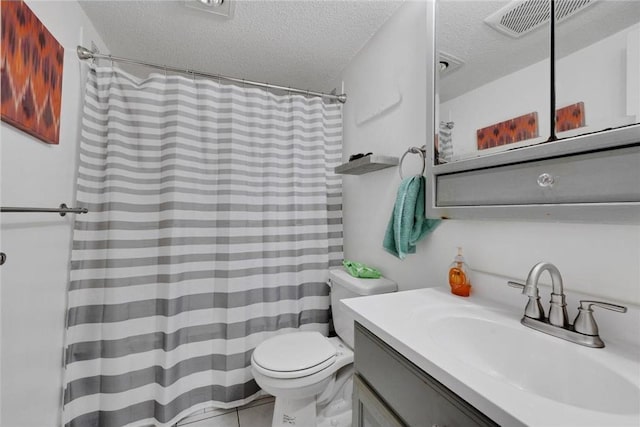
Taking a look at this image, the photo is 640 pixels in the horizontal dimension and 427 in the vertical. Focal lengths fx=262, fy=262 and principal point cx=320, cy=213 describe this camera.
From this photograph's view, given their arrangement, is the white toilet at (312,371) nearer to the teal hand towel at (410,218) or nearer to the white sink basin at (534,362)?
the teal hand towel at (410,218)

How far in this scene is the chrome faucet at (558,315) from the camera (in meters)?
0.61

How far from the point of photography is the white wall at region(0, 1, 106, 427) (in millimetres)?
876

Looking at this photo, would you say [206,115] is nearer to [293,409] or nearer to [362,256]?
[362,256]

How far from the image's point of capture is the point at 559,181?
652mm

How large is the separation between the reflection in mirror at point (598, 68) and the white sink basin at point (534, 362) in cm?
52

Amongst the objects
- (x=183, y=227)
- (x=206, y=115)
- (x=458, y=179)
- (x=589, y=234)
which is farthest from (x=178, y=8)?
(x=589, y=234)

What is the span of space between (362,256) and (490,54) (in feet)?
3.87

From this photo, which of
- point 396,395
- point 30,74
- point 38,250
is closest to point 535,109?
point 396,395

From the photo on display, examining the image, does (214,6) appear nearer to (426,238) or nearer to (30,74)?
(30,74)

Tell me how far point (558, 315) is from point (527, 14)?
0.85 metres

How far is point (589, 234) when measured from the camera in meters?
0.69

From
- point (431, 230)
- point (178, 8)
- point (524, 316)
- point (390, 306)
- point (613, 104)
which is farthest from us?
point (178, 8)

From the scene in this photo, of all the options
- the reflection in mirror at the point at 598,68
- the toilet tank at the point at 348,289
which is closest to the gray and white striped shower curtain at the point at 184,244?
the toilet tank at the point at 348,289

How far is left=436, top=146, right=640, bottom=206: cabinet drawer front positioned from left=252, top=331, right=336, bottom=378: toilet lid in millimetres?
942
